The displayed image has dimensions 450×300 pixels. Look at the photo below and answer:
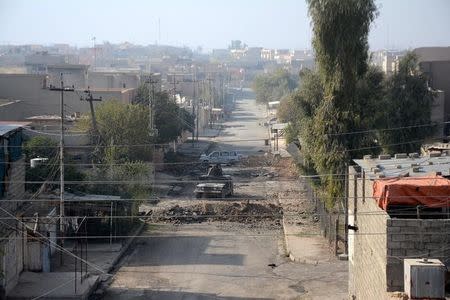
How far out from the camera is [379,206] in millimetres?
14656

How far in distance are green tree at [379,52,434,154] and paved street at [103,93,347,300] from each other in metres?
7.02

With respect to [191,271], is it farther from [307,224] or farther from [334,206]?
[307,224]

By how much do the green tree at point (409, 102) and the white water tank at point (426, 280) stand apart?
21.6m

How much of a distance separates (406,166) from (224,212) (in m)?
16.2

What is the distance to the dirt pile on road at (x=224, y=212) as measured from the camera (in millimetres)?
32312

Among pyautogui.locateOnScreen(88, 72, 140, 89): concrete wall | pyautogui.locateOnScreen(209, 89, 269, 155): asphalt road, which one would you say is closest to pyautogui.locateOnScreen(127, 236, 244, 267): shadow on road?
pyautogui.locateOnScreen(209, 89, 269, 155): asphalt road

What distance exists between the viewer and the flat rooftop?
16.4 meters

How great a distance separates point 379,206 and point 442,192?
4.10 ft

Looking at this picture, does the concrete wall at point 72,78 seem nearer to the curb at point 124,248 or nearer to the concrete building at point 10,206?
the curb at point 124,248

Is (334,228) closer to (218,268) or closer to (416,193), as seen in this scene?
(218,268)

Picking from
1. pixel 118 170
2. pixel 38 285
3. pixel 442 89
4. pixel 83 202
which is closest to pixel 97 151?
pixel 118 170

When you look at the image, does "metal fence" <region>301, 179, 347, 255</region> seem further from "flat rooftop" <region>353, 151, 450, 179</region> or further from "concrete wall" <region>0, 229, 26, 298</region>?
"concrete wall" <region>0, 229, 26, 298</region>

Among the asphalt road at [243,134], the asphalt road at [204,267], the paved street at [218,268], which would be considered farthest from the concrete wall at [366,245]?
the asphalt road at [243,134]

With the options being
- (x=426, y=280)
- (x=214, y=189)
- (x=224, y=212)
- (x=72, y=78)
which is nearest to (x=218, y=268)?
(x=224, y=212)
